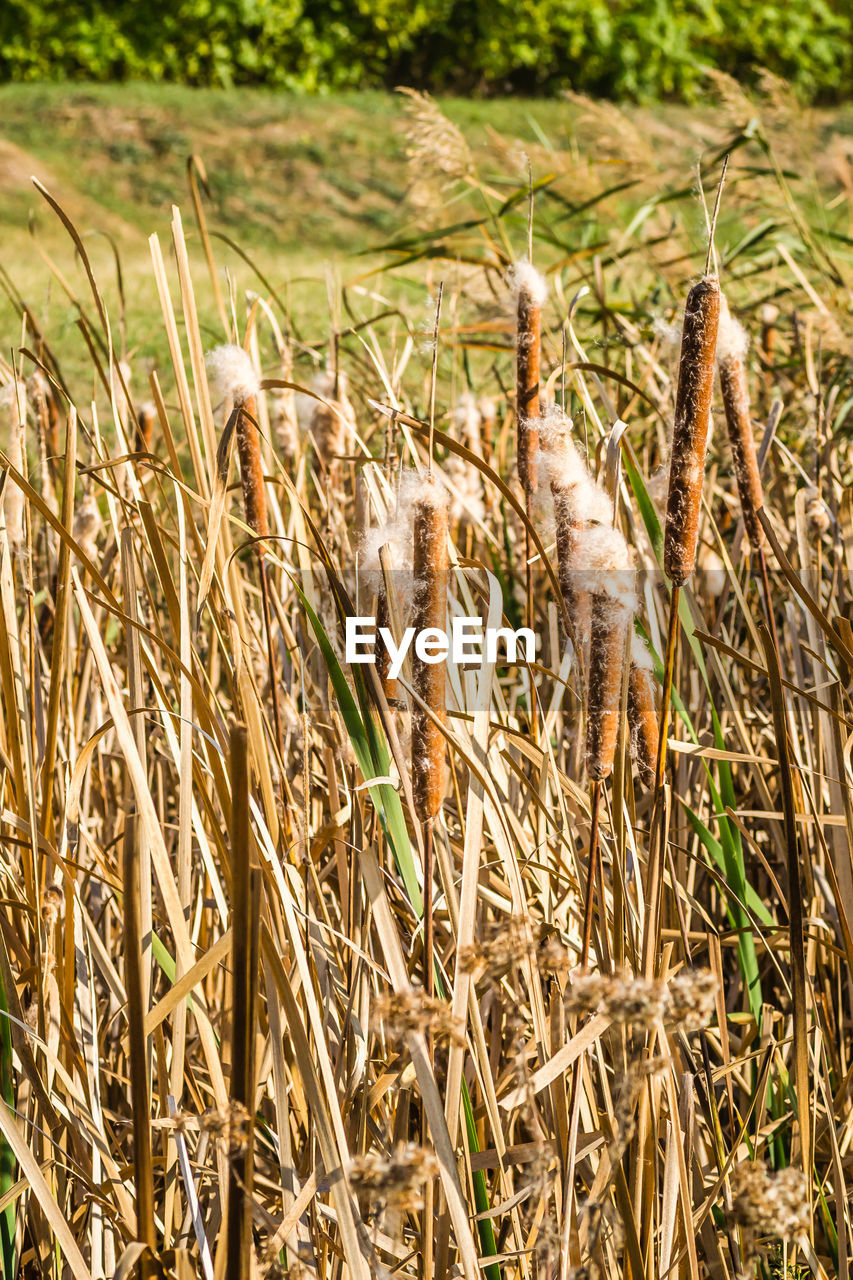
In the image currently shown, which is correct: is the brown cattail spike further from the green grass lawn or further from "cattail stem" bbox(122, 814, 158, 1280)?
the green grass lawn

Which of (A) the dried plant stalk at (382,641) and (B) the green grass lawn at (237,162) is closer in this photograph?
(A) the dried plant stalk at (382,641)

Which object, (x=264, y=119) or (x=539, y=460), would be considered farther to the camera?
(x=264, y=119)

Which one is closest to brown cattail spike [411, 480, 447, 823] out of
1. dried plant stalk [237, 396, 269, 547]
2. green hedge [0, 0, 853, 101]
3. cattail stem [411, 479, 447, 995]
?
cattail stem [411, 479, 447, 995]

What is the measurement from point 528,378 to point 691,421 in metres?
0.25

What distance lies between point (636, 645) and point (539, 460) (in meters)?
0.13

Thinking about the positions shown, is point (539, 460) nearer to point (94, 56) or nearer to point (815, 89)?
point (94, 56)

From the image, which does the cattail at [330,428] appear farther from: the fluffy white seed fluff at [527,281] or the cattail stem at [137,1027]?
the cattail stem at [137,1027]

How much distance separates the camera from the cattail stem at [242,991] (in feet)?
1.28

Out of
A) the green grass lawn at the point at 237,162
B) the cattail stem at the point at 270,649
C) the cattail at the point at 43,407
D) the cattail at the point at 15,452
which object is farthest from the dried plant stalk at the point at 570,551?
the green grass lawn at the point at 237,162

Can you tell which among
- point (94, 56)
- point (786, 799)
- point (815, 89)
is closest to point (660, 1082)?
point (786, 799)

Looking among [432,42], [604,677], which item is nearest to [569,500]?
[604,677]

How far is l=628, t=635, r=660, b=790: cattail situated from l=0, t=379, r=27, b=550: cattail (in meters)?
0.43

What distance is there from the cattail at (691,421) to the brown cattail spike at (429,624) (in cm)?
13

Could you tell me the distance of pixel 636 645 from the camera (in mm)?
641
